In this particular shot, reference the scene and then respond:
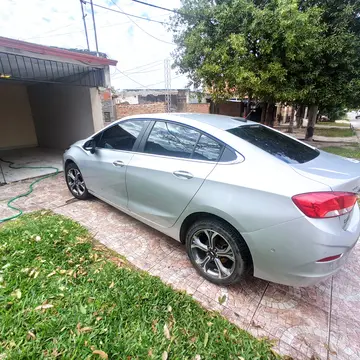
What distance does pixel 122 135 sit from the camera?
3000 mm

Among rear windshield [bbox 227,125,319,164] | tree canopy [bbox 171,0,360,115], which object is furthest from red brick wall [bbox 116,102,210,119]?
rear windshield [bbox 227,125,319,164]

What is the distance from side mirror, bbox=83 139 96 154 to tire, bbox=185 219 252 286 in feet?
6.27

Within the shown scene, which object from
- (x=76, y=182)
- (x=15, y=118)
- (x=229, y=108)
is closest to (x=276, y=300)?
(x=76, y=182)

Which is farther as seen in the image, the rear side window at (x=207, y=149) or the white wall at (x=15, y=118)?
the white wall at (x=15, y=118)

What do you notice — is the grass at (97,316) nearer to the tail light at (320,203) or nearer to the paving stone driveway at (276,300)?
the paving stone driveway at (276,300)

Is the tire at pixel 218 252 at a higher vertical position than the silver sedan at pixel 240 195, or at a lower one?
lower

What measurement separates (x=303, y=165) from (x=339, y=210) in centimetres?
43

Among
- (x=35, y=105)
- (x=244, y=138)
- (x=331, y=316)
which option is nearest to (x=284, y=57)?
(x=244, y=138)

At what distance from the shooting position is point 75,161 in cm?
365

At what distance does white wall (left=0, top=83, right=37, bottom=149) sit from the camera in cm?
889

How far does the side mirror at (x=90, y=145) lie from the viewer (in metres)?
3.26

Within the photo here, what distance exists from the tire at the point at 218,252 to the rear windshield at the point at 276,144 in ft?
2.46

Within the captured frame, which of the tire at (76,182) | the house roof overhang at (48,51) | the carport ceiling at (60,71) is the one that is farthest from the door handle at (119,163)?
the carport ceiling at (60,71)

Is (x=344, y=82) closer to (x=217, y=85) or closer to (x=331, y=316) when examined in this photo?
(x=217, y=85)
